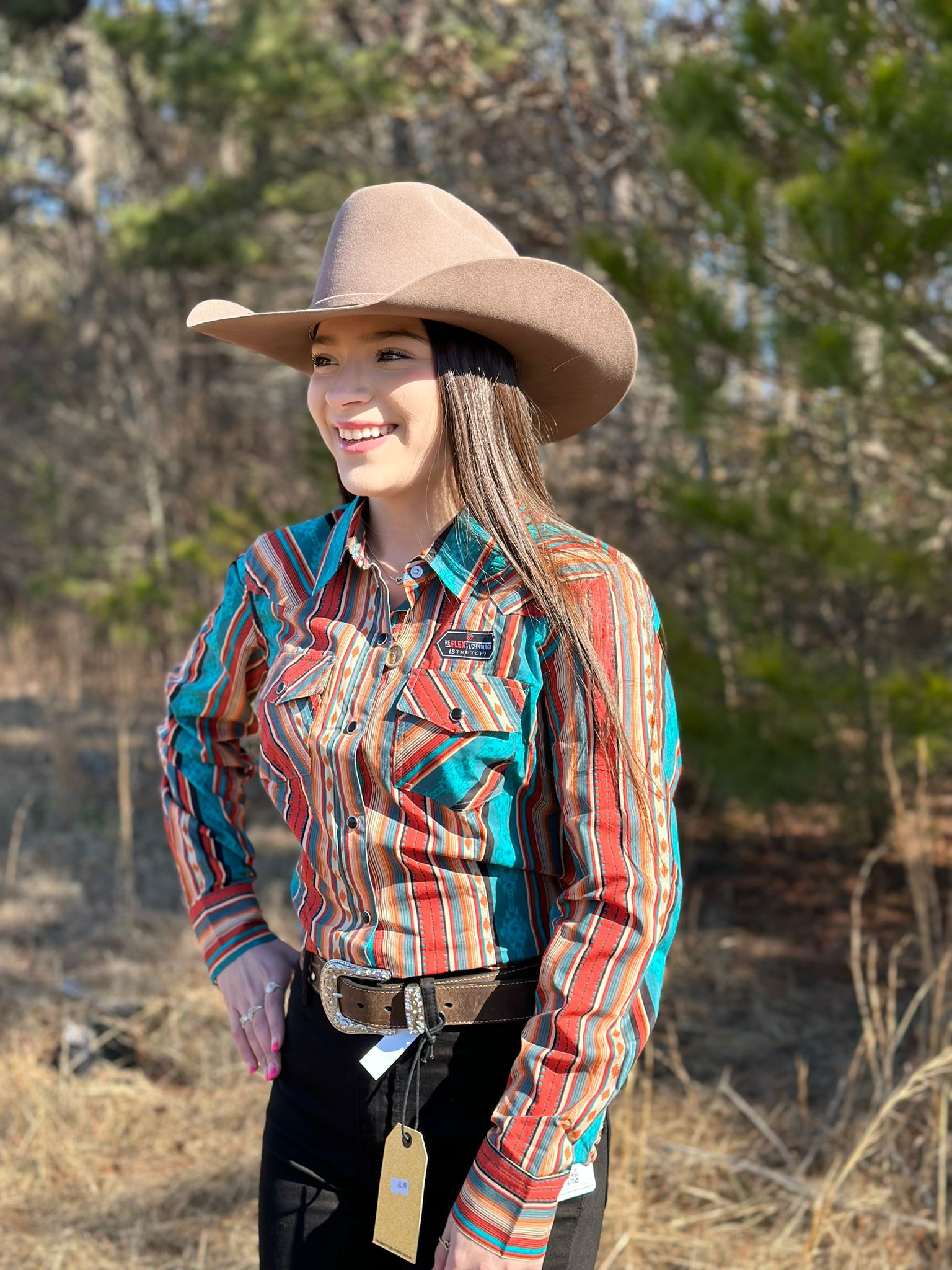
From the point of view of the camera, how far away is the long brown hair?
118 cm

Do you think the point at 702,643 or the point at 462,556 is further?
the point at 702,643

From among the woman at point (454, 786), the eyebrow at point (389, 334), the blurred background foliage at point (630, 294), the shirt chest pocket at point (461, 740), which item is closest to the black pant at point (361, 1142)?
the woman at point (454, 786)

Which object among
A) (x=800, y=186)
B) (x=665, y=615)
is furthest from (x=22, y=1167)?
(x=800, y=186)

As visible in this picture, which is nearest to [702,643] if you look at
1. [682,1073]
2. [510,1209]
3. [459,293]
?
[682,1073]

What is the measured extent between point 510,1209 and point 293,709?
1.85 ft

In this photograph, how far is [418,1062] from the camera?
1259 mm

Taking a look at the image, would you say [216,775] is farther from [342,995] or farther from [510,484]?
[510,484]

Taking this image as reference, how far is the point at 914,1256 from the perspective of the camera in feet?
7.84

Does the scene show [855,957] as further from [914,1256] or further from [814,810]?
[814,810]

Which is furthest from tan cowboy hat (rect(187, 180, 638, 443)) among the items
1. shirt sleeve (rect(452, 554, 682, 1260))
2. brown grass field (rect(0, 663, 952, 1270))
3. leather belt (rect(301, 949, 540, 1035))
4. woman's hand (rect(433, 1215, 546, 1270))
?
brown grass field (rect(0, 663, 952, 1270))

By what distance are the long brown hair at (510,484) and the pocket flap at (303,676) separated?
0.79 ft

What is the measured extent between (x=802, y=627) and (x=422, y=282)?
3.63 meters

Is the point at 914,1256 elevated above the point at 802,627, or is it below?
below

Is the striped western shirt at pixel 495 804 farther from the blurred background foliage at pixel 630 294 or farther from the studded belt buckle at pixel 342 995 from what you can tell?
the blurred background foliage at pixel 630 294
